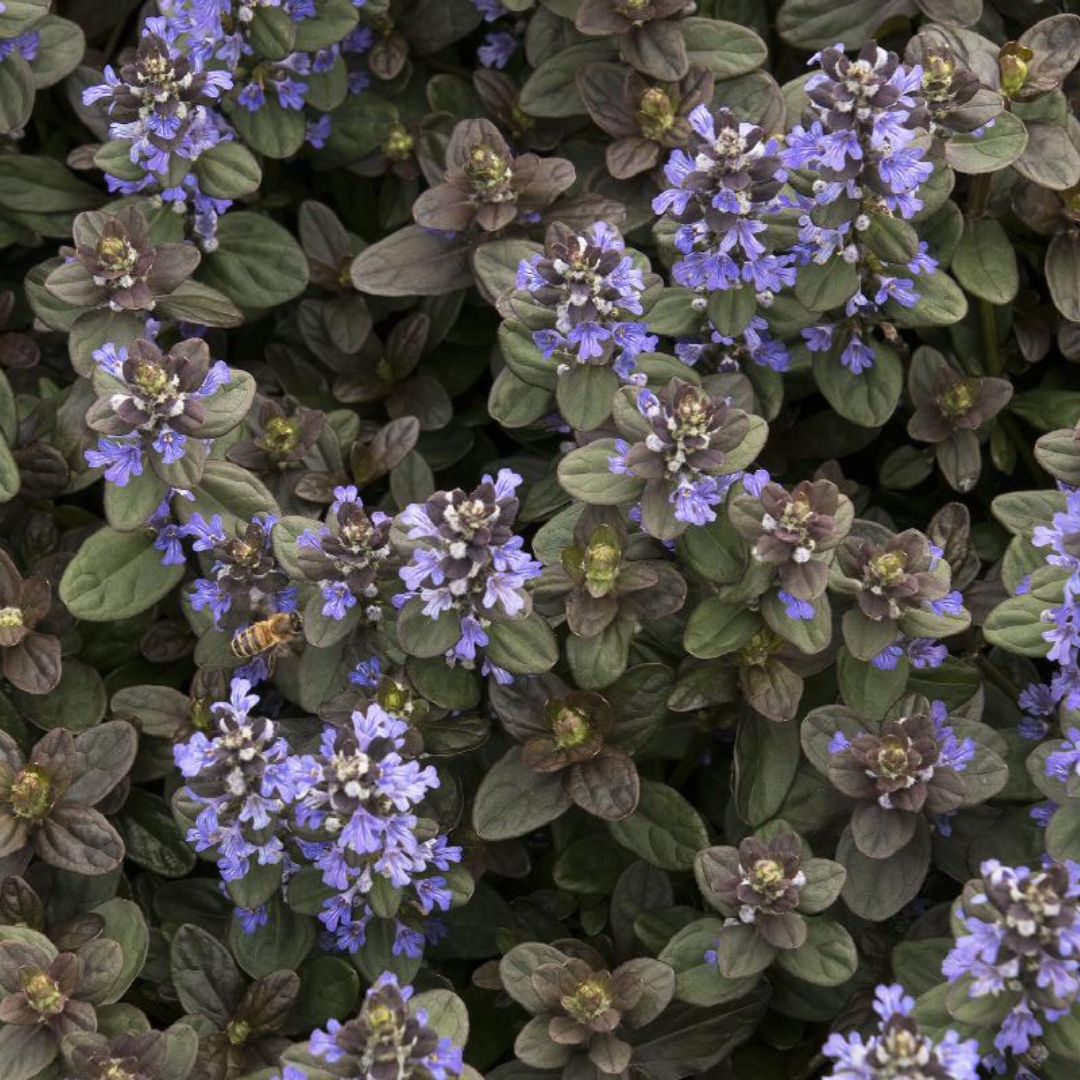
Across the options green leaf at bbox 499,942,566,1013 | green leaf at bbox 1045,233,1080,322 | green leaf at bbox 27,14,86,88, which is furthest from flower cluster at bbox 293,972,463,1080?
green leaf at bbox 27,14,86,88

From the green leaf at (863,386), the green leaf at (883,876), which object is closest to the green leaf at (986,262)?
the green leaf at (863,386)

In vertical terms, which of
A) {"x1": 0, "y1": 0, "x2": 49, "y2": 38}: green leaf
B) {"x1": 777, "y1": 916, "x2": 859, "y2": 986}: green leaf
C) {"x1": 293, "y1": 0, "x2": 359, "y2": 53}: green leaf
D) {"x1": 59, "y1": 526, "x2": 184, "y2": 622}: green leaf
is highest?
{"x1": 0, "y1": 0, "x2": 49, "y2": 38}: green leaf

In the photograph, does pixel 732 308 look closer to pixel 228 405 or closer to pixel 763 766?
pixel 763 766

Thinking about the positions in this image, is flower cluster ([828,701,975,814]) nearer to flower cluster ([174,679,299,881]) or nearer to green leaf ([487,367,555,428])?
green leaf ([487,367,555,428])

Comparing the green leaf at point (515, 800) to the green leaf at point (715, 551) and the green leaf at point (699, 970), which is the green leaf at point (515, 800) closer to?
the green leaf at point (699, 970)

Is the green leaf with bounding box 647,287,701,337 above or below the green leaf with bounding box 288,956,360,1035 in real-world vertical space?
above
